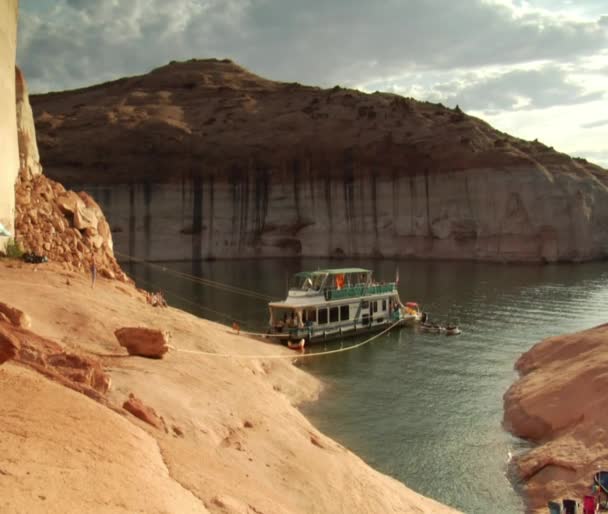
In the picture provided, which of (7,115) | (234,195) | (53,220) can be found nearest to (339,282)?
(53,220)

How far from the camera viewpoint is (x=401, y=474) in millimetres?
17344

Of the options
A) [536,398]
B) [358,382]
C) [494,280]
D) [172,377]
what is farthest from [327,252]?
[172,377]

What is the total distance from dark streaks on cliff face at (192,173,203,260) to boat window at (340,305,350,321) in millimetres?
53528

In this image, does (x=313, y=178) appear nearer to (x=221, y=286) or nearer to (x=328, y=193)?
(x=328, y=193)

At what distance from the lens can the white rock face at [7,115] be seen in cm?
2439

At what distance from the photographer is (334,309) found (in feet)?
124

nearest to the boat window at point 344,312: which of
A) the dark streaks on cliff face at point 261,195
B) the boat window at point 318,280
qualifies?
the boat window at point 318,280

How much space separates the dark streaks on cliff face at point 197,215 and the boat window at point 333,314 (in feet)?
177

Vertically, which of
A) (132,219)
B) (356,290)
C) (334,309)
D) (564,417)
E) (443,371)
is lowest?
(443,371)

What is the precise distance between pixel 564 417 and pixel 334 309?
64.8 ft

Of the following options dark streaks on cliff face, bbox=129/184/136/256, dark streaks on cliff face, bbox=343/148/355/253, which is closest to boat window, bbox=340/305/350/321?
dark streaks on cliff face, bbox=343/148/355/253

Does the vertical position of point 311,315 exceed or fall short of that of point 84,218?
it falls short

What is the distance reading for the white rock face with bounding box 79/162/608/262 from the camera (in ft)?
260

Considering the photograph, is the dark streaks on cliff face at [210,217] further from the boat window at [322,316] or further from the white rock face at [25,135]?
the white rock face at [25,135]
